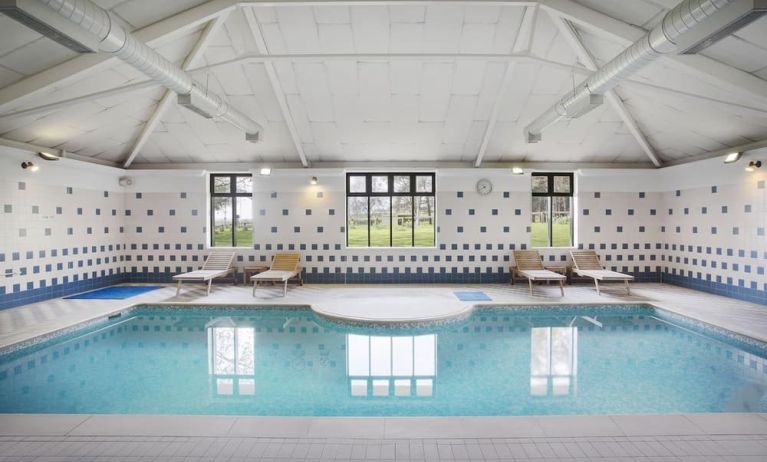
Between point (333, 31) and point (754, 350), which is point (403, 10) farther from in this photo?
point (754, 350)

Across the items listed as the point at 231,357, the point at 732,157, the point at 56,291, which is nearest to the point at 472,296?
the point at 231,357

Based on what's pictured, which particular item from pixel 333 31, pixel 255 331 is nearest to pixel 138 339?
pixel 255 331

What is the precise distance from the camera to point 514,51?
215 inches

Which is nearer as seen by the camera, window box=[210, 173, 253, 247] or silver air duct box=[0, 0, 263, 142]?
silver air duct box=[0, 0, 263, 142]

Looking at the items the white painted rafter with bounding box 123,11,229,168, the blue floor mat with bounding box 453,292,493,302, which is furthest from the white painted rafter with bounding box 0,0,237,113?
the blue floor mat with bounding box 453,292,493,302

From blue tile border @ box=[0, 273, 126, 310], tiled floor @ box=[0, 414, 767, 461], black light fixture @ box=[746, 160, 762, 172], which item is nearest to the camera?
tiled floor @ box=[0, 414, 767, 461]

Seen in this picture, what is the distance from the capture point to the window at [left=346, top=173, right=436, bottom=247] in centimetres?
879

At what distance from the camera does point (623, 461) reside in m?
2.29

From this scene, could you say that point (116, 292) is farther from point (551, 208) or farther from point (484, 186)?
point (551, 208)

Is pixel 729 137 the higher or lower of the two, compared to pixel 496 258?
higher

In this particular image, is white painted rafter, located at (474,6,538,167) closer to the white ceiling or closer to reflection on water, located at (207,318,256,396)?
the white ceiling

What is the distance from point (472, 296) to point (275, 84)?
5207mm

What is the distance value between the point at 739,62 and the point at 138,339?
862 centimetres

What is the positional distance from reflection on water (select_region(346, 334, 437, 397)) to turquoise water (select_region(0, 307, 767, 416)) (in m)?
0.02
